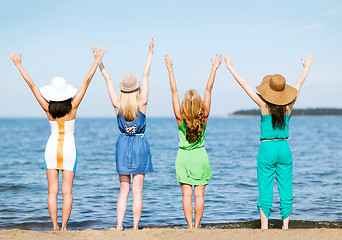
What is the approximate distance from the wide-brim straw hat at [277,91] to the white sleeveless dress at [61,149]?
2560 millimetres

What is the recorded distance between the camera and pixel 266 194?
527cm

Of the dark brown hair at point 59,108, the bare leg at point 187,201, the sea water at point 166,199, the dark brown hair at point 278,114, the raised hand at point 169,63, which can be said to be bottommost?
the sea water at point 166,199

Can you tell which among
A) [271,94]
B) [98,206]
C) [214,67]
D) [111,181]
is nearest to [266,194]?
[271,94]

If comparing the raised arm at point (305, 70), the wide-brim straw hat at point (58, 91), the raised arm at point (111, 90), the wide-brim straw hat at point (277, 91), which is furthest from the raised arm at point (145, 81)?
the raised arm at point (305, 70)

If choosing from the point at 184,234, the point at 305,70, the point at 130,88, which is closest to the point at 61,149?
the point at 130,88

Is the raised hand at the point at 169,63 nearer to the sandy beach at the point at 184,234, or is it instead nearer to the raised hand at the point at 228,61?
the raised hand at the point at 228,61

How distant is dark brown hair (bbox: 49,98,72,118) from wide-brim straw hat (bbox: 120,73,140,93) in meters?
0.75

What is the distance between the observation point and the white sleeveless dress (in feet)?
17.1

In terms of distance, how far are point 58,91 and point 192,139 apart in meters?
1.87

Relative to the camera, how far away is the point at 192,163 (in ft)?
17.4

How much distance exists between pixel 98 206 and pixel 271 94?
5.44 m

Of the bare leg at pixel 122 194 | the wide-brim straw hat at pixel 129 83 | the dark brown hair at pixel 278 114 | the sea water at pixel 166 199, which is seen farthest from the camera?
the sea water at pixel 166 199

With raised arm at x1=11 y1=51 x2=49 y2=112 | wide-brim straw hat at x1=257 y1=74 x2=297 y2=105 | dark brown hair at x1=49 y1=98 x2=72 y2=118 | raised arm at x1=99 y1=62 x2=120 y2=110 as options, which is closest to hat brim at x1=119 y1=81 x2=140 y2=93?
raised arm at x1=99 y1=62 x2=120 y2=110

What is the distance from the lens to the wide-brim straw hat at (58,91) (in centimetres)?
522
